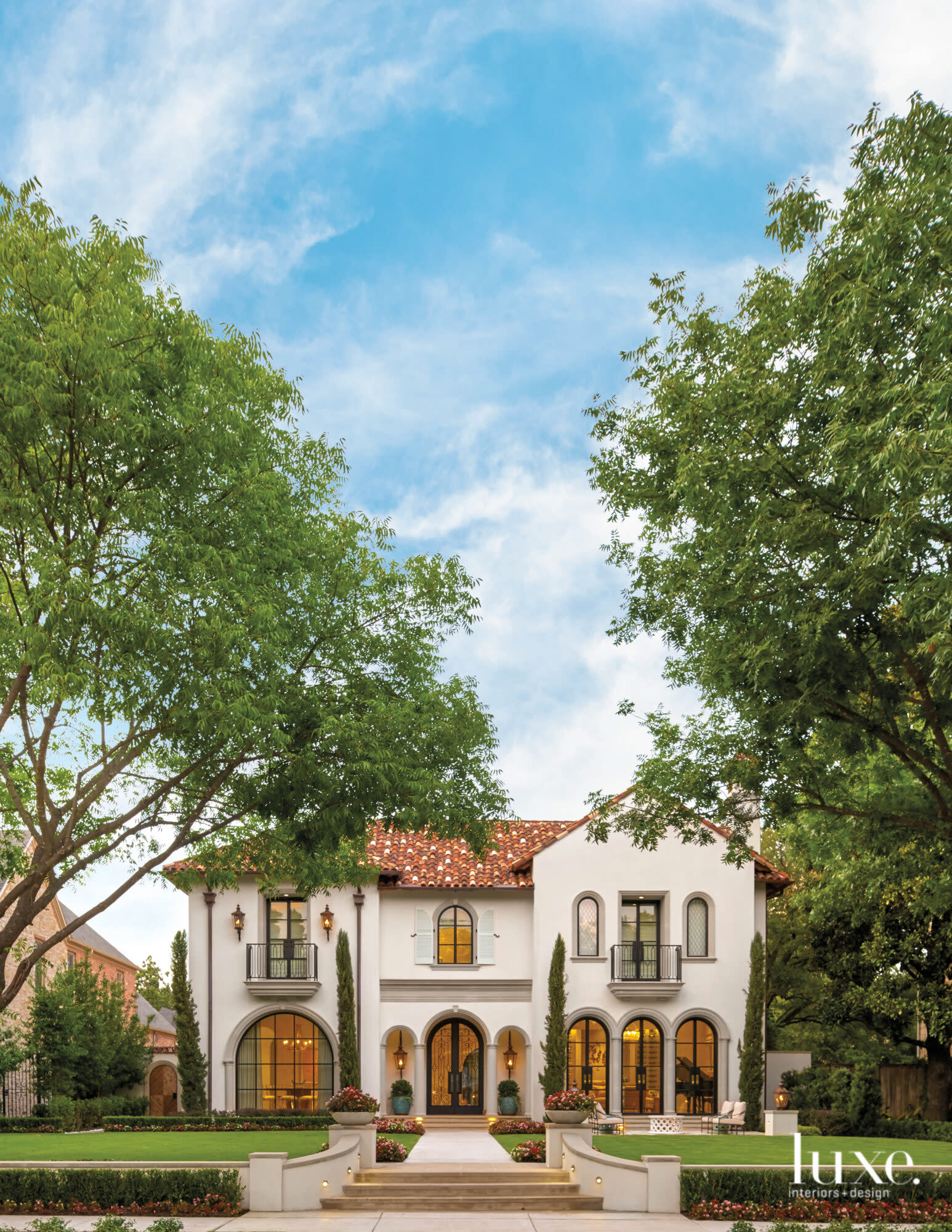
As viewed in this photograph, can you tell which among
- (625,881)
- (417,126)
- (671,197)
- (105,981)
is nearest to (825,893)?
(625,881)

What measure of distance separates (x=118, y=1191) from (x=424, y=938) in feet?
53.7

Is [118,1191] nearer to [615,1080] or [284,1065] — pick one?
[284,1065]

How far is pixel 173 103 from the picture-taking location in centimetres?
1487

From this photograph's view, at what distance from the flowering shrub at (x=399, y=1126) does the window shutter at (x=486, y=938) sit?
207 inches

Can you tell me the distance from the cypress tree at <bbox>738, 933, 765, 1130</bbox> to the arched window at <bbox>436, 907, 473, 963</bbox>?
7820 millimetres

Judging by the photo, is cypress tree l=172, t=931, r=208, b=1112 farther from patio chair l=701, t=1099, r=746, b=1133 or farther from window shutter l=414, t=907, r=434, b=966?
patio chair l=701, t=1099, r=746, b=1133

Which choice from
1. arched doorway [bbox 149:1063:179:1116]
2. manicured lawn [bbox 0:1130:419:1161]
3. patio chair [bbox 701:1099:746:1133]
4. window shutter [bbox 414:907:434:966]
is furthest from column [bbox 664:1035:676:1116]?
arched doorway [bbox 149:1063:179:1116]

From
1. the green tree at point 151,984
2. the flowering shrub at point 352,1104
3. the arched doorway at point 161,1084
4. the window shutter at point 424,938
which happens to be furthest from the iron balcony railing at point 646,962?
the green tree at point 151,984

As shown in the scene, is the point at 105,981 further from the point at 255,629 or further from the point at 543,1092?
the point at 255,629

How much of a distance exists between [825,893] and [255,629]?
17204 mm

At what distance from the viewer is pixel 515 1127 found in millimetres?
27859

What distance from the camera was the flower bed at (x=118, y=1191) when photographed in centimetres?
1636

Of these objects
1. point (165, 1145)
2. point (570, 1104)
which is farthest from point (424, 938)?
point (570, 1104)

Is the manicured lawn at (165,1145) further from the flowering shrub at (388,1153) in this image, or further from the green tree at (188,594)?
the green tree at (188,594)
